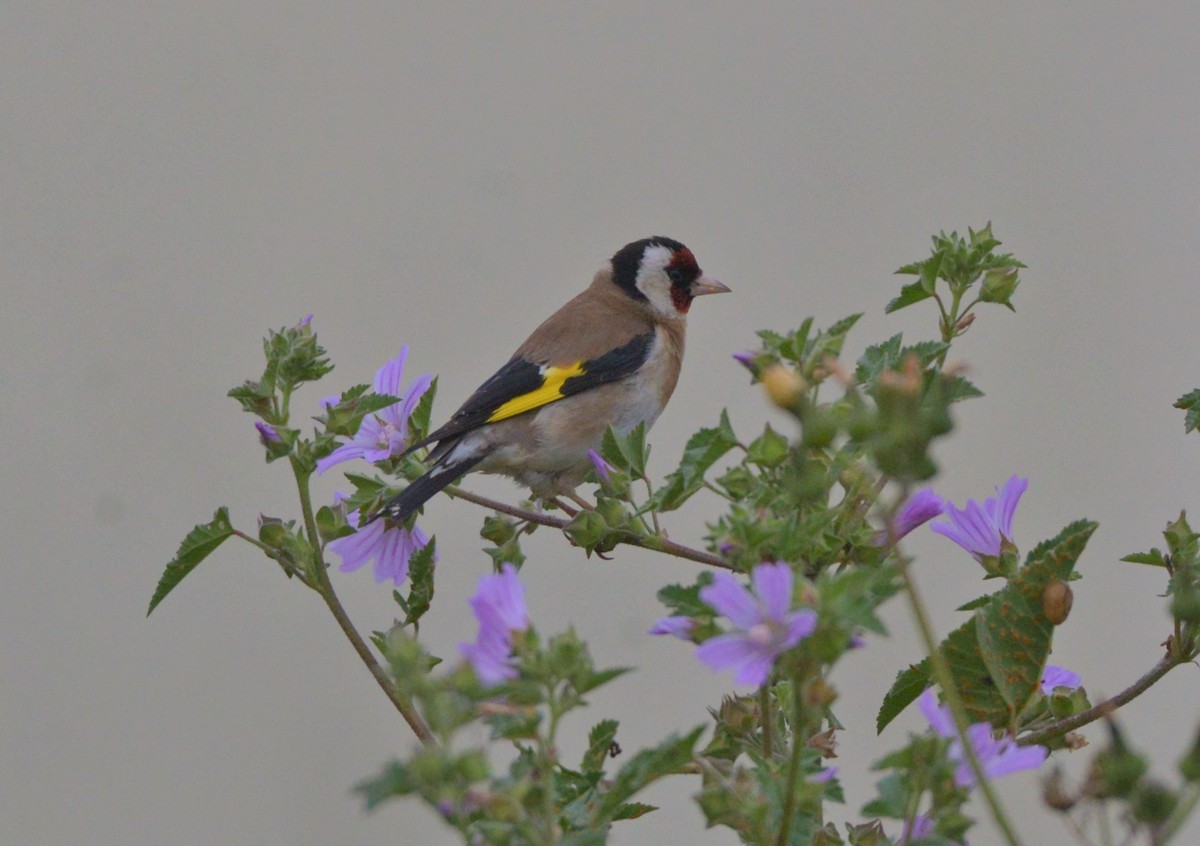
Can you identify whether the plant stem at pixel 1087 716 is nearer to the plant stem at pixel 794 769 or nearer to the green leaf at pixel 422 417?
the plant stem at pixel 794 769

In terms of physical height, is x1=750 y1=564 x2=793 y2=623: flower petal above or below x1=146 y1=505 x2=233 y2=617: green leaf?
below

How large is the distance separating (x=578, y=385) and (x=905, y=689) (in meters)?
1.41

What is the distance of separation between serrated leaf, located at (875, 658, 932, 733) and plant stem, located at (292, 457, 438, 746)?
331mm

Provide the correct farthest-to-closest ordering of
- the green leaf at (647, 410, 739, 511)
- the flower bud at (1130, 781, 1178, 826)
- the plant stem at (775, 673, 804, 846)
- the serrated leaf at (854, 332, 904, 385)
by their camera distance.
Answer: the serrated leaf at (854, 332, 904, 385), the green leaf at (647, 410, 739, 511), the plant stem at (775, 673, 804, 846), the flower bud at (1130, 781, 1178, 826)

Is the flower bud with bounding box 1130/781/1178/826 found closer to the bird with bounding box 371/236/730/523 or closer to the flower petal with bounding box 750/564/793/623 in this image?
the flower petal with bounding box 750/564/793/623

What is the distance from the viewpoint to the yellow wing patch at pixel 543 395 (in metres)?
2.28

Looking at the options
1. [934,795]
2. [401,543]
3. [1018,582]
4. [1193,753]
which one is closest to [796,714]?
[934,795]

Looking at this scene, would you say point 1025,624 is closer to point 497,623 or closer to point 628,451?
point 628,451

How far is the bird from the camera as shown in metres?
2.26

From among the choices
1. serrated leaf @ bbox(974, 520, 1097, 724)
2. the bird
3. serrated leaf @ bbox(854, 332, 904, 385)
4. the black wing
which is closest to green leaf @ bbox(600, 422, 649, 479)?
serrated leaf @ bbox(854, 332, 904, 385)

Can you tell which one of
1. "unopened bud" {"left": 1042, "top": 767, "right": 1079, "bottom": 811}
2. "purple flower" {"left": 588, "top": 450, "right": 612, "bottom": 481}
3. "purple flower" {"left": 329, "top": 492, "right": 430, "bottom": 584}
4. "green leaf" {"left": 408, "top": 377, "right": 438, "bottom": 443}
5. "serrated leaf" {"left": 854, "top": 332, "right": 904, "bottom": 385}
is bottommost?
"unopened bud" {"left": 1042, "top": 767, "right": 1079, "bottom": 811}

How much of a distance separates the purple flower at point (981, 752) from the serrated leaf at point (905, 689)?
178 millimetres

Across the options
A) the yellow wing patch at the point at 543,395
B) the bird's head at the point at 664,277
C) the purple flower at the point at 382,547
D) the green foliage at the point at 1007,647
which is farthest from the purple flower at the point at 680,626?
the bird's head at the point at 664,277

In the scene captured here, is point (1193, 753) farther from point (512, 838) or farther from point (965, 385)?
point (965, 385)
